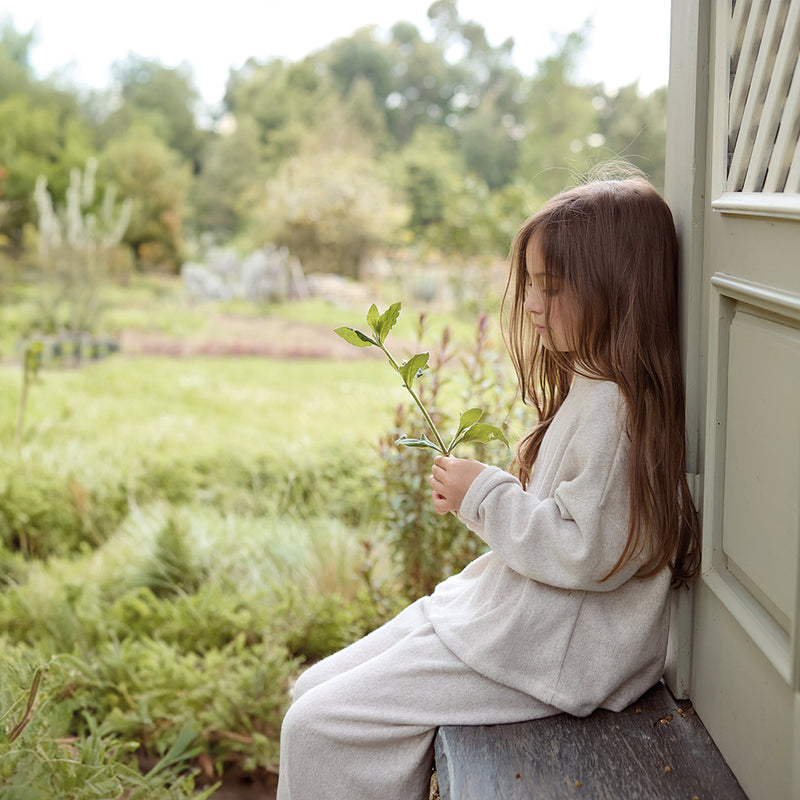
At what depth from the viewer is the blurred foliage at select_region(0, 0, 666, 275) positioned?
8180 mm

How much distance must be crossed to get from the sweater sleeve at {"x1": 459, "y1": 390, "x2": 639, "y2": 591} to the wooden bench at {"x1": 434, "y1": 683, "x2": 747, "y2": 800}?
23 centimetres

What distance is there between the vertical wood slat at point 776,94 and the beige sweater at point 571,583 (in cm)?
38

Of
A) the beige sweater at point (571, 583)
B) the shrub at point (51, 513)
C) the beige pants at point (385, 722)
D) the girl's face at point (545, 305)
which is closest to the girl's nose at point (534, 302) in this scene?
the girl's face at point (545, 305)

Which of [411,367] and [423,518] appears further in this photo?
[423,518]

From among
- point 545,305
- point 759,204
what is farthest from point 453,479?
point 759,204

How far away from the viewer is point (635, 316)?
4.43ft

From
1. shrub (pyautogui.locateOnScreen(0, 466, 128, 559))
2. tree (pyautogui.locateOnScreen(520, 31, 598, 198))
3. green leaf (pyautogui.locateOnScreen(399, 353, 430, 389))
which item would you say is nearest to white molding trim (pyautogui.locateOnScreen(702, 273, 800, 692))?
green leaf (pyautogui.locateOnScreen(399, 353, 430, 389))

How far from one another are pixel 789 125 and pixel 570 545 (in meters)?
0.63

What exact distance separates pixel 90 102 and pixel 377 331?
354 inches

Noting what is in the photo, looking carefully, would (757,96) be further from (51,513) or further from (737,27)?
(51,513)

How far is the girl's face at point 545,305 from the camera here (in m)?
1.38

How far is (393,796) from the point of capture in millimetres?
1348

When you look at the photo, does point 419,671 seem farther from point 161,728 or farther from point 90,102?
point 90,102

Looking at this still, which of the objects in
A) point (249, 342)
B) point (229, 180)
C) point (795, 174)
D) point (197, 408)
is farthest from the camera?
point (229, 180)
